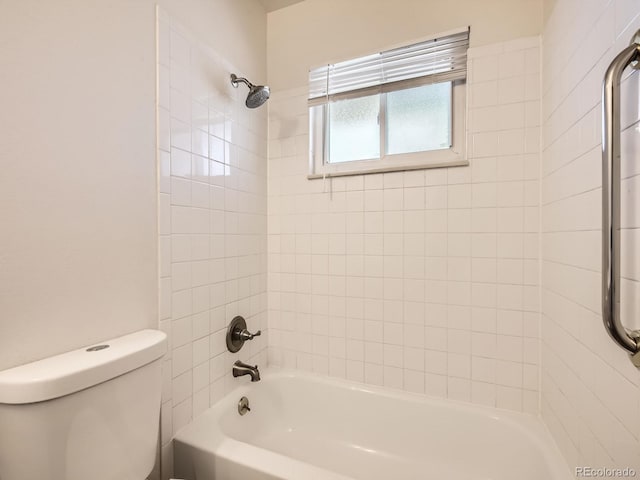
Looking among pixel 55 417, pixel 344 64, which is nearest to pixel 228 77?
pixel 344 64

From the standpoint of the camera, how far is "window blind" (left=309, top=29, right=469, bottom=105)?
4.87 feet

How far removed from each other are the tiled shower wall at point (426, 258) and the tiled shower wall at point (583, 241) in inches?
3.6

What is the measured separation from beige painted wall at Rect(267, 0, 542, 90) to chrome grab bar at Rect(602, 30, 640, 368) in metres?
0.95

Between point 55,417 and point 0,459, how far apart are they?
0.48 feet

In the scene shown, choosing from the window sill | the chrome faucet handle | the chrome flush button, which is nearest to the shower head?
the window sill

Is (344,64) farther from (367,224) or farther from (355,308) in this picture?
(355,308)

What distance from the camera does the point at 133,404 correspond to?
0.88 meters

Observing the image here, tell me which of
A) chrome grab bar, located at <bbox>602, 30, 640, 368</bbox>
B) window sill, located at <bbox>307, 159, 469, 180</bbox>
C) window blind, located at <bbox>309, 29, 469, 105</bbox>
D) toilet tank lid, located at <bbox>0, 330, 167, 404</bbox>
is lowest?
toilet tank lid, located at <bbox>0, 330, 167, 404</bbox>

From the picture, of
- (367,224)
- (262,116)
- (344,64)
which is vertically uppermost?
(344,64)

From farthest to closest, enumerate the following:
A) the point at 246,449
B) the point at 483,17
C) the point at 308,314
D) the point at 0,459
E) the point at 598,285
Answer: the point at 308,314
the point at 483,17
the point at 246,449
the point at 598,285
the point at 0,459

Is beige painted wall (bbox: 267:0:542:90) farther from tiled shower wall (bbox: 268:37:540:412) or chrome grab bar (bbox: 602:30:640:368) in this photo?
chrome grab bar (bbox: 602:30:640:368)

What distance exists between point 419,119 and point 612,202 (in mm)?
1150

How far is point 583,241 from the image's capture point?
945 millimetres

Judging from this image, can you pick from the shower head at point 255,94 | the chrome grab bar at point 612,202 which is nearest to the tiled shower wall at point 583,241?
the chrome grab bar at point 612,202
